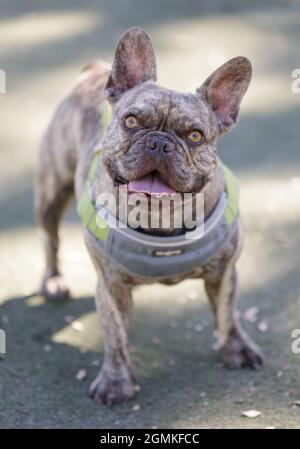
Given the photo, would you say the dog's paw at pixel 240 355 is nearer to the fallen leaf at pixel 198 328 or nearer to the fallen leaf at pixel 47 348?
the fallen leaf at pixel 198 328

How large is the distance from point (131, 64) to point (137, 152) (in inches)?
25.9

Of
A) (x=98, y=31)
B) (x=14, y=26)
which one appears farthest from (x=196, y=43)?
(x=14, y=26)

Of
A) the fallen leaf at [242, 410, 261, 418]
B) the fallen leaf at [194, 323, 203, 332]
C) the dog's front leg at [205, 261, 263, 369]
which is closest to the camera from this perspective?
the fallen leaf at [242, 410, 261, 418]

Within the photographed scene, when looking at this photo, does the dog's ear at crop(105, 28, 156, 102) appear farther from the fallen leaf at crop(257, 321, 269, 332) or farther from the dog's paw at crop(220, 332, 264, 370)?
the fallen leaf at crop(257, 321, 269, 332)

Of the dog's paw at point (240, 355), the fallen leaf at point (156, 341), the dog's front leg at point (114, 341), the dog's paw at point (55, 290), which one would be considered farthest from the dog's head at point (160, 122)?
the dog's paw at point (55, 290)

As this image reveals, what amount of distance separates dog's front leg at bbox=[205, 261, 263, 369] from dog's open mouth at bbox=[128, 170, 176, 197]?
2.78 feet

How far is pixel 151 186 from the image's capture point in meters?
3.76

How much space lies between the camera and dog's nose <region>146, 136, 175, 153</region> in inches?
145

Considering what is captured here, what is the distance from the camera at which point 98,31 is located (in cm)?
1013

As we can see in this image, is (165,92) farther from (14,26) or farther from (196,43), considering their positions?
(14,26)

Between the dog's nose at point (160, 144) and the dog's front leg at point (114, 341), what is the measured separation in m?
0.90

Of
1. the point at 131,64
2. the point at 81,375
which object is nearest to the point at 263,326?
the point at 81,375

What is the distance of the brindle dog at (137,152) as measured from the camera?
12.5ft

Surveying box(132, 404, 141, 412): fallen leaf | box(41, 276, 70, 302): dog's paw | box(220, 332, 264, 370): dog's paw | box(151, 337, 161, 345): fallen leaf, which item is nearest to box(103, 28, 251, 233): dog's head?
box(220, 332, 264, 370): dog's paw
